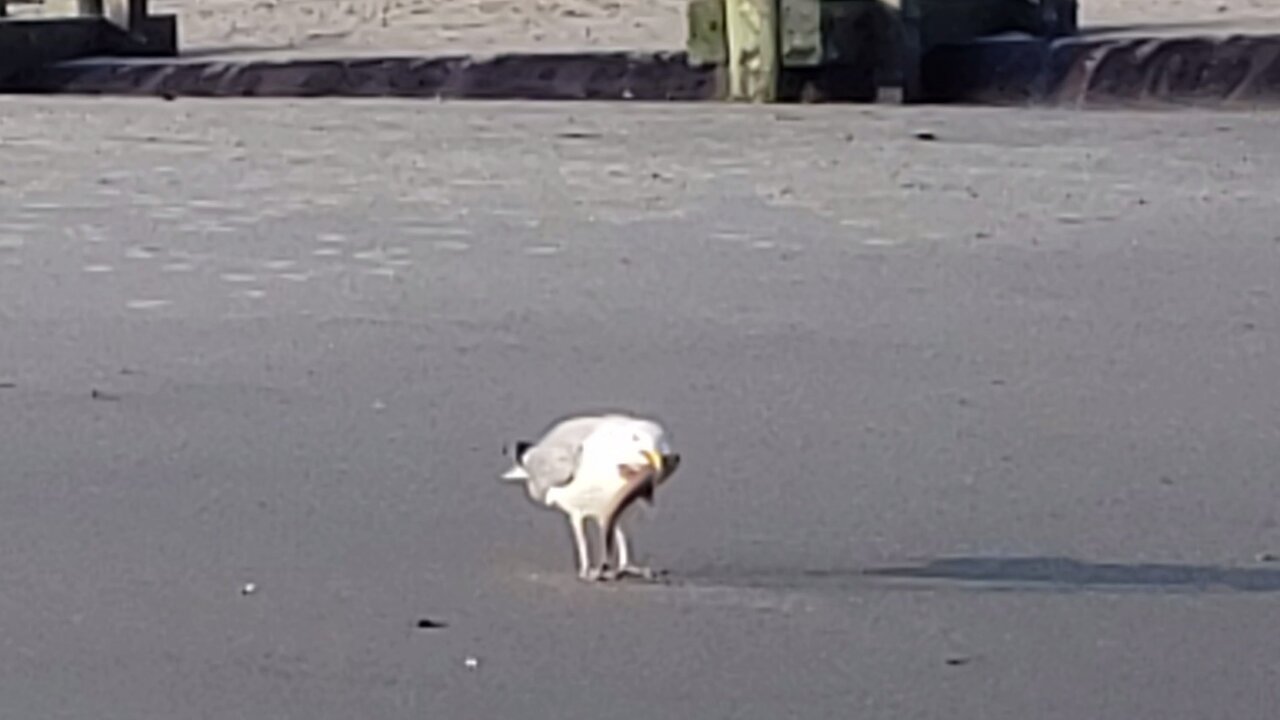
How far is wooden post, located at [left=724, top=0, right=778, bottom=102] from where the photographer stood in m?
15.7

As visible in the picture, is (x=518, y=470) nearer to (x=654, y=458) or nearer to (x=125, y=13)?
(x=654, y=458)

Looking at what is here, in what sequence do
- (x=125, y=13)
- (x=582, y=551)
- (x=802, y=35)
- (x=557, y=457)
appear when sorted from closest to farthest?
(x=557, y=457) < (x=582, y=551) < (x=802, y=35) < (x=125, y=13)

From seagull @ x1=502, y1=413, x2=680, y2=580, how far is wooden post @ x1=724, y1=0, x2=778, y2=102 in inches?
399

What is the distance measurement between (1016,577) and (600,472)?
784 mm

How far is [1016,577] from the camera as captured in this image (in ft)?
18.7

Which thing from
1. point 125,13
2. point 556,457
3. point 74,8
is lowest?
point 74,8

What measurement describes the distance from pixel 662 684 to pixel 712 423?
2279mm

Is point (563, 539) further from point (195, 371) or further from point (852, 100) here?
point (852, 100)

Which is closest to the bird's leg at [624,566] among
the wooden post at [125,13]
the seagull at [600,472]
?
the seagull at [600,472]

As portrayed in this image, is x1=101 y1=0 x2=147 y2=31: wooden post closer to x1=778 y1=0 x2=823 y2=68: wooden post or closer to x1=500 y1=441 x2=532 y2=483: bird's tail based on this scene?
x1=778 y1=0 x2=823 y2=68: wooden post

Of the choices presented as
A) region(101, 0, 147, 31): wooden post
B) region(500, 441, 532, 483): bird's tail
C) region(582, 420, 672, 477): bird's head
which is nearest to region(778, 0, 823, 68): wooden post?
region(101, 0, 147, 31): wooden post

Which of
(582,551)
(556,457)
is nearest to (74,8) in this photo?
(582,551)

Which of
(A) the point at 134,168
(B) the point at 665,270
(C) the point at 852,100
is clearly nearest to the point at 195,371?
(B) the point at 665,270

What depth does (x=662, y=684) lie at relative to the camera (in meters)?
5.01
